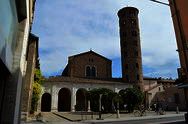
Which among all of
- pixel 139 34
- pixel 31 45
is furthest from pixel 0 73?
pixel 139 34

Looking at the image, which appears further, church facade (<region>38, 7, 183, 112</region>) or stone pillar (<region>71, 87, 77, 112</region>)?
church facade (<region>38, 7, 183, 112</region>)

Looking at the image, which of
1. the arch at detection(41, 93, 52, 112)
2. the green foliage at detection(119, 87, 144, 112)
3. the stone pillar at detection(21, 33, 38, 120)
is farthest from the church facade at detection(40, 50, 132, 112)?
the stone pillar at detection(21, 33, 38, 120)

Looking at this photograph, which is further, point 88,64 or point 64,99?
point 88,64

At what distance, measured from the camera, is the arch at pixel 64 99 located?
49.2 meters

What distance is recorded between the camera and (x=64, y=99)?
167 feet

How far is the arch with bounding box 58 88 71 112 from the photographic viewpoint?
4916 cm

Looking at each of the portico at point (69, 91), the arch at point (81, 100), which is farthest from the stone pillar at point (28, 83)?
the arch at point (81, 100)

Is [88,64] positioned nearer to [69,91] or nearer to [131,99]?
[69,91]

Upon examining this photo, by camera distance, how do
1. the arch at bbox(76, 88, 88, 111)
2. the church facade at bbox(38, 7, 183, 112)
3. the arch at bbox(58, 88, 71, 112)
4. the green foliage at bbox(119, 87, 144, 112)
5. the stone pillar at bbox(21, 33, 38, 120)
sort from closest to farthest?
the stone pillar at bbox(21, 33, 38, 120) → the green foliage at bbox(119, 87, 144, 112) → the church facade at bbox(38, 7, 183, 112) → the arch at bbox(76, 88, 88, 111) → the arch at bbox(58, 88, 71, 112)

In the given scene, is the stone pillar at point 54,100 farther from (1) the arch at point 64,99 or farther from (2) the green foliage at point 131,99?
(2) the green foliage at point 131,99

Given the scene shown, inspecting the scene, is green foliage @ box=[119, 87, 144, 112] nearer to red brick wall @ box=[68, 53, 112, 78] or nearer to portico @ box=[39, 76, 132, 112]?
portico @ box=[39, 76, 132, 112]

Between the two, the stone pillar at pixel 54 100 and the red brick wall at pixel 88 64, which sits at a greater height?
the red brick wall at pixel 88 64

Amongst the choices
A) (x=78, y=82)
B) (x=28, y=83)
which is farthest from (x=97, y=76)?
(x=28, y=83)

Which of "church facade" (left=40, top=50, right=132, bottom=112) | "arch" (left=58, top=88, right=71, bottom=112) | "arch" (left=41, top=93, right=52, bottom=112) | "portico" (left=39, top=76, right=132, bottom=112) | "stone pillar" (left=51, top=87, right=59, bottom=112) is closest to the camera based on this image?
"stone pillar" (left=51, top=87, right=59, bottom=112)
